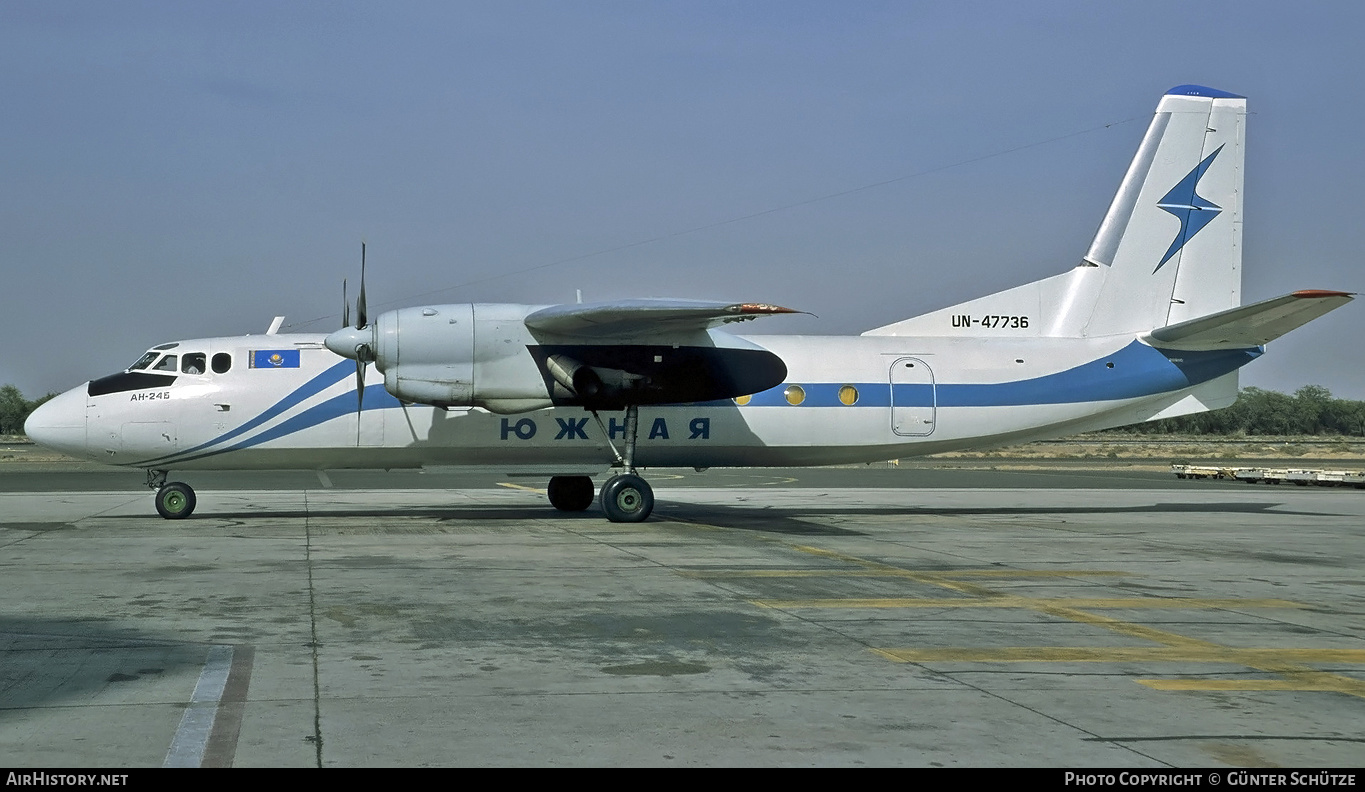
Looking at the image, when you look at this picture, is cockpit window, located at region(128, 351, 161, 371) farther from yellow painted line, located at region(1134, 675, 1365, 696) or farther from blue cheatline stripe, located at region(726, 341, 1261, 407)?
yellow painted line, located at region(1134, 675, 1365, 696)

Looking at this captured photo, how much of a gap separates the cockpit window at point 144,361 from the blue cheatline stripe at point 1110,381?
14.2m

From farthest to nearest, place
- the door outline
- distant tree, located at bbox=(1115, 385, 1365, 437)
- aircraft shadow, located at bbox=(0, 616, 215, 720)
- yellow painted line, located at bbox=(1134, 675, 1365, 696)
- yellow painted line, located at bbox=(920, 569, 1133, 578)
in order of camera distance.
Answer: distant tree, located at bbox=(1115, 385, 1365, 437) → the door outline → yellow painted line, located at bbox=(920, 569, 1133, 578) → yellow painted line, located at bbox=(1134, 675, 1365, 696) → aircraft shadow, located at bbox=(0, 616, 215, 720)

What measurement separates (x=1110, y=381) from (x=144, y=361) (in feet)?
60.1

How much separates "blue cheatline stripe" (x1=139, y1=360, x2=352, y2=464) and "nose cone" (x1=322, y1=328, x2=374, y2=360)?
1.37 meters

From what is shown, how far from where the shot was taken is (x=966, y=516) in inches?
908

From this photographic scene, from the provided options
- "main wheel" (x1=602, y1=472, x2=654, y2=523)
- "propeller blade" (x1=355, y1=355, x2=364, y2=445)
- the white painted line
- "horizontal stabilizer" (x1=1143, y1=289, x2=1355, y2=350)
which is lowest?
the white painted line

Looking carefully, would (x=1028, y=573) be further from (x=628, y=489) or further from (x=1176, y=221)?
(x=1176, y=221)

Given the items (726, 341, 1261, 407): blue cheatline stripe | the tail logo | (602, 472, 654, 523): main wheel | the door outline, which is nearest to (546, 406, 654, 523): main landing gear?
(602, 472, 654, 523): main wheel

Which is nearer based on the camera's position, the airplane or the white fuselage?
the airplane

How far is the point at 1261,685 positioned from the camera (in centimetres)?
759

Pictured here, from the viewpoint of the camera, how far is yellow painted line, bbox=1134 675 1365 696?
295 inches

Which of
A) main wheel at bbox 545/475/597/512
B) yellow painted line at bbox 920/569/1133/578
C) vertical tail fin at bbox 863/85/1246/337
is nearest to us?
yellow painted line at bbox 920/569/1133/578

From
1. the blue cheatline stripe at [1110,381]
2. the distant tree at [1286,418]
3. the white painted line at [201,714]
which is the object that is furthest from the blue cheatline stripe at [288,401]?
the distant tree at [1286,418]
